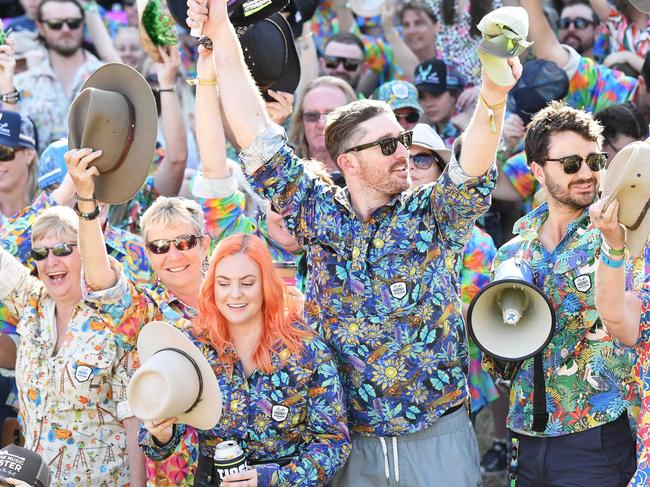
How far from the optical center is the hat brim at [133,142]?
14.2 feet

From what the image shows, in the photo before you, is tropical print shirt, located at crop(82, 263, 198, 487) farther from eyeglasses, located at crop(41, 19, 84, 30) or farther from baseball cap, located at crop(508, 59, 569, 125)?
eyeglasses, located at crop(41, 19, 84, 30)

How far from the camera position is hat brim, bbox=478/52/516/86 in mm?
3516

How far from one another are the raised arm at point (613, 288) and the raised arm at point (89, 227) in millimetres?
1946

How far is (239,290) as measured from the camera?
4.17m

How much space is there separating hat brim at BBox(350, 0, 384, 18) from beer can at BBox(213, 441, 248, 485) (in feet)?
16.0

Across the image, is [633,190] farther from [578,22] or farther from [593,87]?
[578,22]

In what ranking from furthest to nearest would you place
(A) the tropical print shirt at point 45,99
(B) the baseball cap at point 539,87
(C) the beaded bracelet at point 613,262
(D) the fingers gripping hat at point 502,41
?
(A) the tropical print shirt at point 45,99 → (B) the baseball cap at point 539,87 → (C) the beaded bracelet at point 613,262 → (D) the fingers gripping hat at point 502,41

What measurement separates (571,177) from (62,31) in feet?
15.8

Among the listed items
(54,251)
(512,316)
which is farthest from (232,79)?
(512,316)

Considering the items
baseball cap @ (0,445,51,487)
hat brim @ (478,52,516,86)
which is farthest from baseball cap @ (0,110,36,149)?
hat brim @ (478,52,516,86)

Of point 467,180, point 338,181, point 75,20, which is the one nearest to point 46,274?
point 338,181

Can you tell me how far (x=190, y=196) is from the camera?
21.3ft

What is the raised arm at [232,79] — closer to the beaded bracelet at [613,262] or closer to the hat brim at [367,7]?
the beaded bracelet at [613,262]

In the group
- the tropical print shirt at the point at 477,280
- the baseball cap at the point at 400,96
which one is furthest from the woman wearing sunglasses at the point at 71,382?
the baseball cap at the point at 400,96
